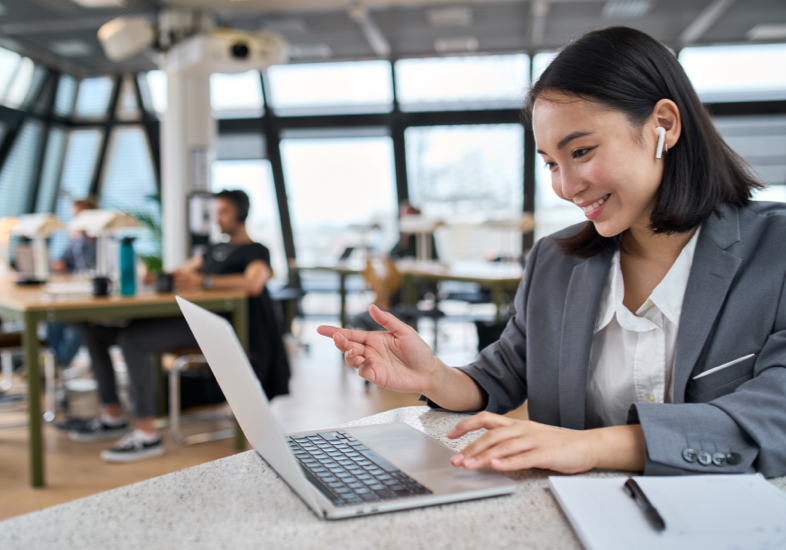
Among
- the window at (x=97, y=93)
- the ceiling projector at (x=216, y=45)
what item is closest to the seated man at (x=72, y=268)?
the ceiling projector at (x=216, y=45)

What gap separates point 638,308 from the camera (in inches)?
44.8

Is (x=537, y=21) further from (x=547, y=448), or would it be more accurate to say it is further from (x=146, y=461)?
(x=547, y=448)

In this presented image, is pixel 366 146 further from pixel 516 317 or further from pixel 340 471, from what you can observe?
pixel 340 471

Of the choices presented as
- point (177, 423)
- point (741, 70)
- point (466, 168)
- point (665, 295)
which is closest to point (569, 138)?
point (665, 295)

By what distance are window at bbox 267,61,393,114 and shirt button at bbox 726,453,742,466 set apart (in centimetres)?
679

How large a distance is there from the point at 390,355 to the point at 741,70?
7.19 metres

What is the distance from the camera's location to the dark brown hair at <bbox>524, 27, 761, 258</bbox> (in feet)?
3.22

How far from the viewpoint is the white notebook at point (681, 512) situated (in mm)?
587

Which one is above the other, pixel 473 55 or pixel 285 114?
pixel 473 55

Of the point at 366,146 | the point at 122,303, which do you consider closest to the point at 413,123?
the point at 366,146

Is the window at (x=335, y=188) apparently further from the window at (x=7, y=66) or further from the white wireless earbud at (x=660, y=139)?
the white wireless earbud at (x=660, y=139)

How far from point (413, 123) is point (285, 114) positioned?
1.55 meters

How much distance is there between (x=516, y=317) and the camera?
1.28m

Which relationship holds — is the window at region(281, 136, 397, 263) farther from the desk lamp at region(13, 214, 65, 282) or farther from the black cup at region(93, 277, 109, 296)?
the black cup at region(93, 277, 109, 296)
